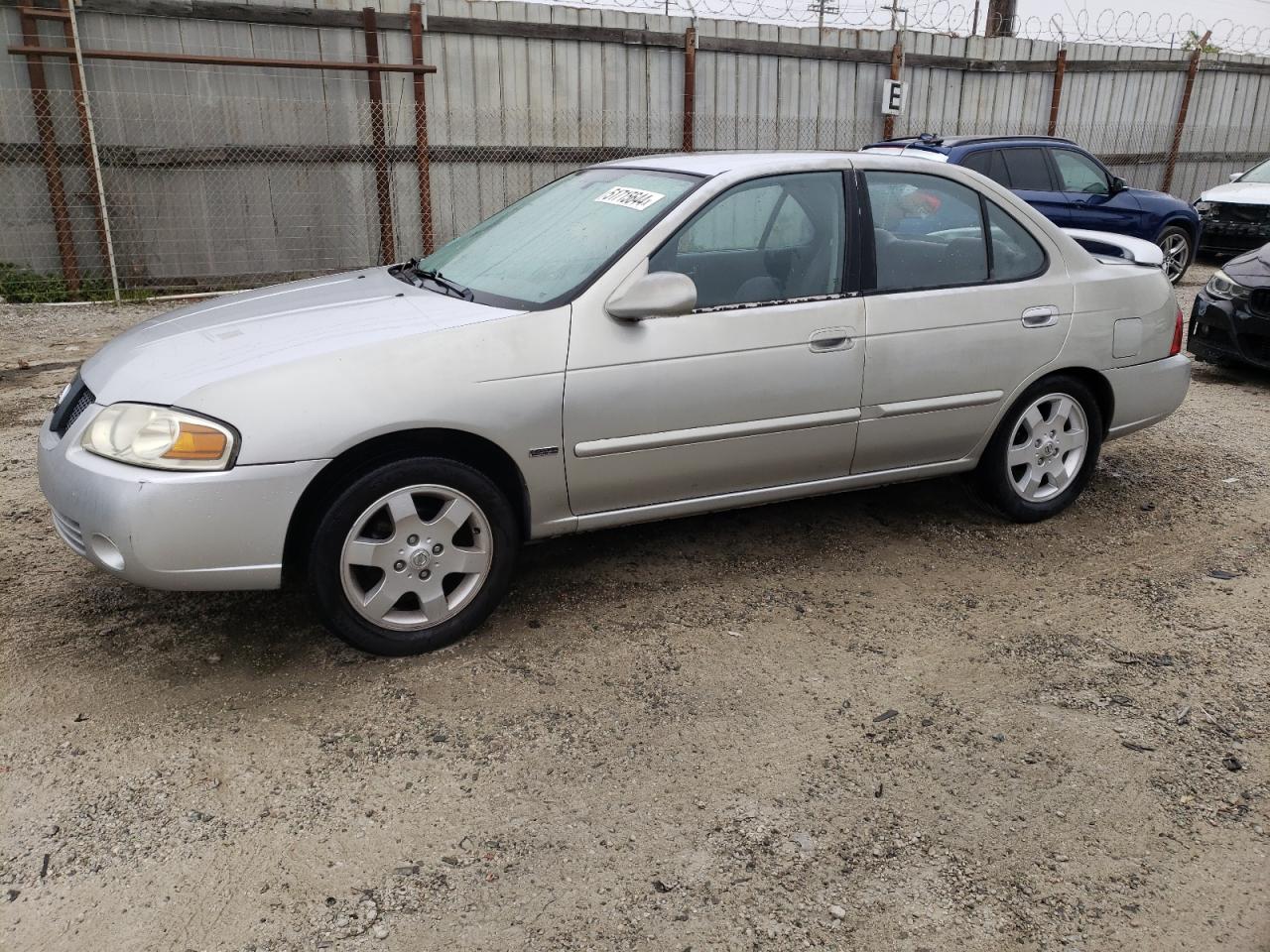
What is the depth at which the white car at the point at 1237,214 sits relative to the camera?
12.6 meters

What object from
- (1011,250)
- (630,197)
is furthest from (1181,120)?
(630,197)

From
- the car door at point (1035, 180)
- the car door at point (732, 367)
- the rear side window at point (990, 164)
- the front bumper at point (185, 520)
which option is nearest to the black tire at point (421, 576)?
the front bumper at point (185, 520)

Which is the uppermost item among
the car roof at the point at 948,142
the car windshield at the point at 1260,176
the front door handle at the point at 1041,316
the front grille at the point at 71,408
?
the car roof at the point at 948,142

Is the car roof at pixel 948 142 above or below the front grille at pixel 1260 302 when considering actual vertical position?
above

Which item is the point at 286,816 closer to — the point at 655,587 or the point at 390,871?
the point at 390,871

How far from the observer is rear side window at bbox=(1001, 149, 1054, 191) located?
1016cm

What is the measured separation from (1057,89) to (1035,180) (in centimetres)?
494

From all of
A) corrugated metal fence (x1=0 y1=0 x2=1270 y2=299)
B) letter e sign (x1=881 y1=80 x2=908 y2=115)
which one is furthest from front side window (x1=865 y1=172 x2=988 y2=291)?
letter e sign (x1=881 y1=80 x2=908 y2=115)

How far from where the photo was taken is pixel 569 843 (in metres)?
2.74

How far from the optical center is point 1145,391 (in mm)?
4977

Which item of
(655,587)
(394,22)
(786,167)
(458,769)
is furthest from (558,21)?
(458,769)

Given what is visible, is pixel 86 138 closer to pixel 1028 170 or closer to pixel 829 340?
pixel 829 340

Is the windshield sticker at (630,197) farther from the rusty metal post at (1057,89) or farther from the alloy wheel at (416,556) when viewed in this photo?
the rusty metal post at (1057,89)

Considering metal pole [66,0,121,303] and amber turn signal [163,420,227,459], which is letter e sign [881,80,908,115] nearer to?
metal pole [66,0,121,303]
